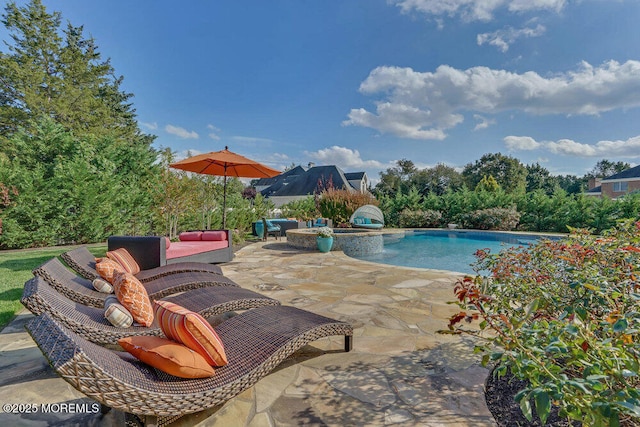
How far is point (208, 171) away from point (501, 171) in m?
34.5

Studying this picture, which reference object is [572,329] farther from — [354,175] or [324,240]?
Answer: [354,175]

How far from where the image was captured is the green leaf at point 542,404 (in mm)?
863

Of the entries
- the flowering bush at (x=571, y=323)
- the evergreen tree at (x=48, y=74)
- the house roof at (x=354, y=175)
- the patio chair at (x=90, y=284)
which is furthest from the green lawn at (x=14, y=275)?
the house roof at (x=354, y=175)

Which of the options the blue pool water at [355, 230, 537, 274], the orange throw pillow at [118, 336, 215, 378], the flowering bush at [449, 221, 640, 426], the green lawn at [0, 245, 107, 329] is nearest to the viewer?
the flowering bush at [449, 221, 640, 426]

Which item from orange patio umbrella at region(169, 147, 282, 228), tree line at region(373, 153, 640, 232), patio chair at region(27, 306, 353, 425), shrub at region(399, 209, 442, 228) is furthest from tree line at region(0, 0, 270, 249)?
tree line at region(373, 153, 640, 232)

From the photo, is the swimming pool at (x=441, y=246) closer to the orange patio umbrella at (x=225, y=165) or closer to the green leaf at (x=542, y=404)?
the orange patio umbrella at (x=225, y=165)

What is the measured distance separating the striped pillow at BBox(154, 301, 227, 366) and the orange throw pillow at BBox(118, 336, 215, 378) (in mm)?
40

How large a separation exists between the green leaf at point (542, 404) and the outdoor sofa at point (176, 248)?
15.9ft

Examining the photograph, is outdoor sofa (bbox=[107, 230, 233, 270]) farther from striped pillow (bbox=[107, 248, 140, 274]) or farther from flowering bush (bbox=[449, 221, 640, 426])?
flowering bush (bbox=[449, 221, 640, 426])

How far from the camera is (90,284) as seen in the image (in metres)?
3.31

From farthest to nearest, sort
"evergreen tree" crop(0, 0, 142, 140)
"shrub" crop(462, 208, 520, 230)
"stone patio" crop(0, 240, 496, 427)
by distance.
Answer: "evergreen tree" crop(0, 0, 142, 140) < "shrub" crop(462, 208, 520, 230) < "stone patio" crop(0, 240, 496, 427)

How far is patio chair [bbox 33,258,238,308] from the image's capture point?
8.69ft

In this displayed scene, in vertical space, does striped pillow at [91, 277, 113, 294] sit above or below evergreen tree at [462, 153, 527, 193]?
below

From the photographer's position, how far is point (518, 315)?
1766 millimetres
